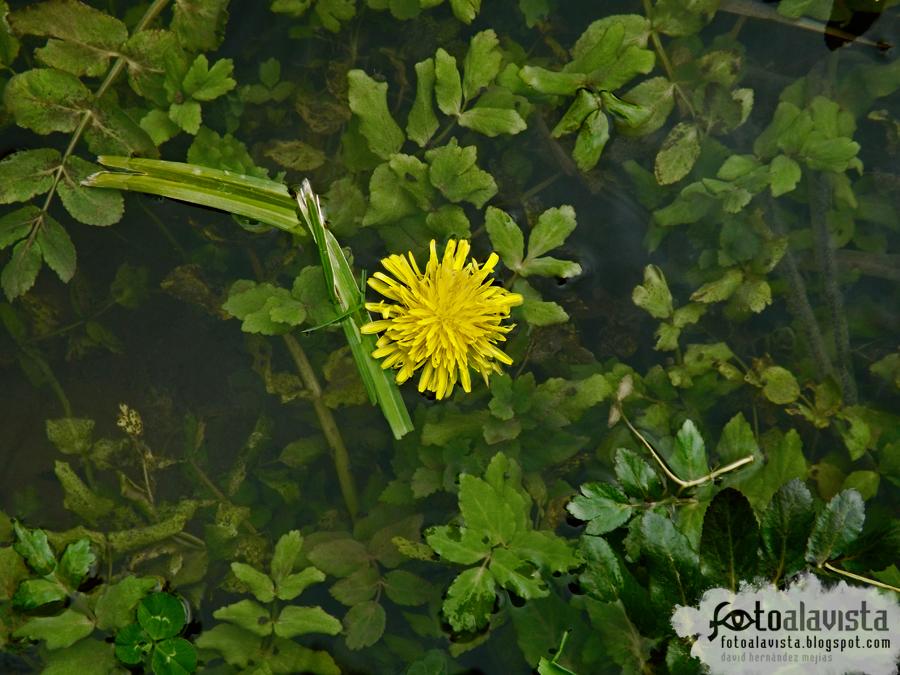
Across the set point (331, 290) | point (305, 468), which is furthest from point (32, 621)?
point (331, 290)

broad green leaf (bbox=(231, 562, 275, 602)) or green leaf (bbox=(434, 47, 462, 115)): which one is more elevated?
green leaf (bbox=(434, 47, 462, 115))

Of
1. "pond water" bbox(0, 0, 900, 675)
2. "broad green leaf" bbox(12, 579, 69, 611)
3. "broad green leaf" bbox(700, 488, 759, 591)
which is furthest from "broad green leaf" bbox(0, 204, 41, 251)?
"broad green leaf" bbox(700, 488, 759, 591)

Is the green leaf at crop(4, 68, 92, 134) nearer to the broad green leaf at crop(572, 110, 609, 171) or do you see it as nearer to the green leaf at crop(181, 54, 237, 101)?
the green leaf at crop(181, 54, 237, 101)

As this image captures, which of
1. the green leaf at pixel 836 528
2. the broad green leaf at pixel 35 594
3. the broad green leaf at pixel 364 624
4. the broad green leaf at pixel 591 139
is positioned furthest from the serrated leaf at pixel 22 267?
the green leaf at pixel 836 528

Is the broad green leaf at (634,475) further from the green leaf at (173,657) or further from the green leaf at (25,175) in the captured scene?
the green leaf at (25,175)

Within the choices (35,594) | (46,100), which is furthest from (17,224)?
(35,594)

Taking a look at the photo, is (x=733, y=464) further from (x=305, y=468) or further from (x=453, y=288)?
(x=305, y=468)
